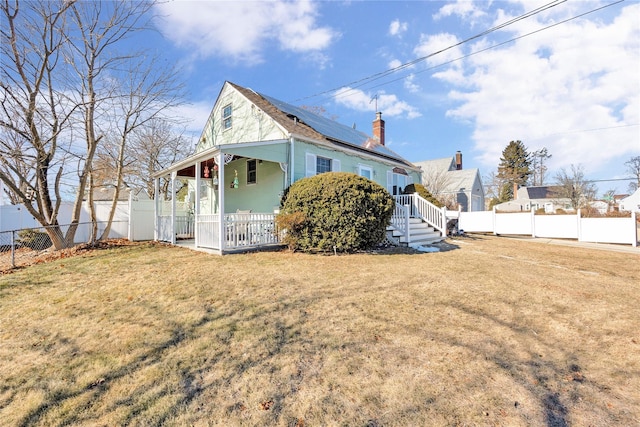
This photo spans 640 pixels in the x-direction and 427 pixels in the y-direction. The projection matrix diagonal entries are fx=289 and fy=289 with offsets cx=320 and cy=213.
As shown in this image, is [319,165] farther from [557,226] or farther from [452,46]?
[557,226]

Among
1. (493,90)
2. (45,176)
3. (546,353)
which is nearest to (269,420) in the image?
(546,353)

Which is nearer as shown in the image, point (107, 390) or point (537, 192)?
point (107, 390)

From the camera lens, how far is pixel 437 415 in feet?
7.52

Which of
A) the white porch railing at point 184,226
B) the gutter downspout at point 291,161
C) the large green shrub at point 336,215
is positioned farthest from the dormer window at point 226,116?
the large green shrub at point 336,215

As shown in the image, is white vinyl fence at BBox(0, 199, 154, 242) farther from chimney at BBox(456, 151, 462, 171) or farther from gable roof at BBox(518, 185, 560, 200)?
gable roof at BBox(518, 185, 560, 200)

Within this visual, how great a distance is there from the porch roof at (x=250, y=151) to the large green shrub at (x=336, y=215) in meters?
2.14

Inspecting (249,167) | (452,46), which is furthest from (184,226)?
(452,46)

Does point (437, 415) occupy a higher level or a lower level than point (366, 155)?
lower

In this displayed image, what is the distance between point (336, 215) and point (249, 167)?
20.6ft

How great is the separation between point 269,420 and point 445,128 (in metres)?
26.7

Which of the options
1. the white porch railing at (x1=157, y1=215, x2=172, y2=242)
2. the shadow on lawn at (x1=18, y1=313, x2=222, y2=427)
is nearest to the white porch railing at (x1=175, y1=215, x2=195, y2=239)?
the white porch railing at (x1=157, y1=215, x2=172, y2=242)

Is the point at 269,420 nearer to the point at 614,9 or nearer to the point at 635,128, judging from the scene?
the point at 614,9

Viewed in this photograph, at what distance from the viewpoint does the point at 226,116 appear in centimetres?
1428

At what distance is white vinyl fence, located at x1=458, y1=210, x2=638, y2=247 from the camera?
498 inches
